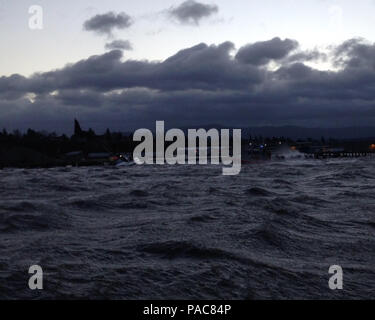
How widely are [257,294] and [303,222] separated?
11104 mm

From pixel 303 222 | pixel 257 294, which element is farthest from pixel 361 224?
pixel 257 294

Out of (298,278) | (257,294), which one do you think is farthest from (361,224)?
(257,294)

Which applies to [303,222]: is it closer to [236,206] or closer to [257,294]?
[236,206]

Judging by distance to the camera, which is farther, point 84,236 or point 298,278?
point 84,236

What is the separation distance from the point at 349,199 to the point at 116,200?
16215 millimetres
